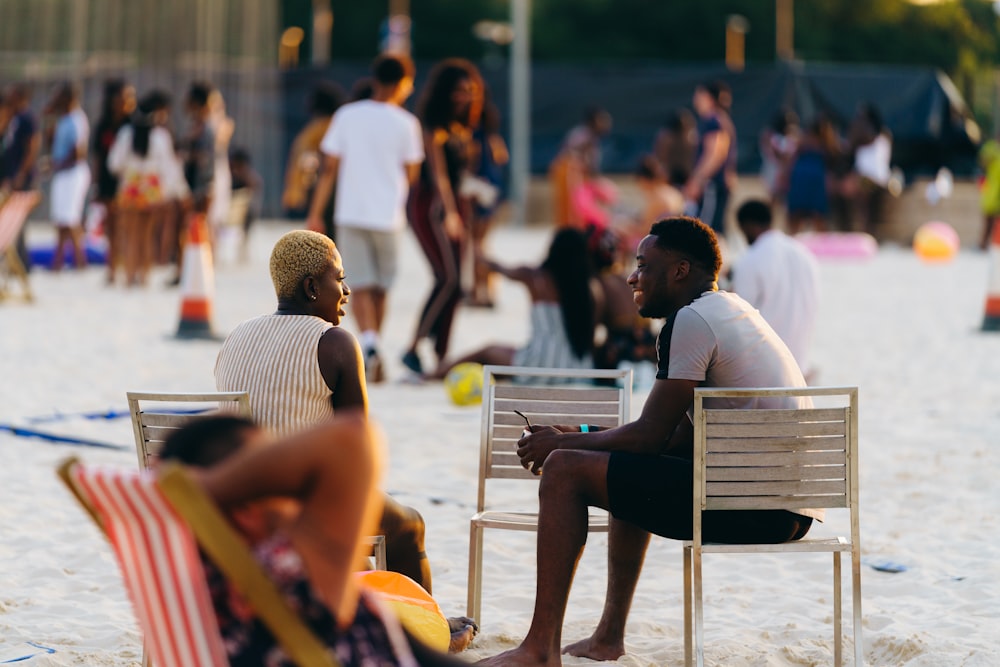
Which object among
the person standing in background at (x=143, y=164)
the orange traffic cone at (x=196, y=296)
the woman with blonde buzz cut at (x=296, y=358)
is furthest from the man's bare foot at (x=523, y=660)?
the person standing in background at (x=143, y=164)

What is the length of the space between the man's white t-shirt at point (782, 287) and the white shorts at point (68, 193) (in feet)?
29.5

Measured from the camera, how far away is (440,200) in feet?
29.3

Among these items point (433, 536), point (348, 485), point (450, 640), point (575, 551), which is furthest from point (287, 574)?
point (433, 536)

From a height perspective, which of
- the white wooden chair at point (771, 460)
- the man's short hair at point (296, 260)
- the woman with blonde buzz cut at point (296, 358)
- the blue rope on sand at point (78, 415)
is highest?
the man's short hair at point (296, 260)

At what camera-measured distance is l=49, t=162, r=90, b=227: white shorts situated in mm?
14398

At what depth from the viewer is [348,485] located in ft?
7.37

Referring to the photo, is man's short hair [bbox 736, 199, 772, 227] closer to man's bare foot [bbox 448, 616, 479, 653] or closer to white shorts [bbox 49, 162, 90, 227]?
man's bare foot [bbox 448, 616, 479, 653]

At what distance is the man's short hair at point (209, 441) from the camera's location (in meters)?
2.33

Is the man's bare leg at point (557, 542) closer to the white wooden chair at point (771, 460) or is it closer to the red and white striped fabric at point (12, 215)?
the white wooden chair at point (771, 460)

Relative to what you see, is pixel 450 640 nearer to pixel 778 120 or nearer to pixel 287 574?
pixel 287 574

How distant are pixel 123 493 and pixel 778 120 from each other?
1947cm

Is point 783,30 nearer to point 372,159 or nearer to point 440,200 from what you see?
point 440,200

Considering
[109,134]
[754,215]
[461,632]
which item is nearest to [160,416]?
[461,632]

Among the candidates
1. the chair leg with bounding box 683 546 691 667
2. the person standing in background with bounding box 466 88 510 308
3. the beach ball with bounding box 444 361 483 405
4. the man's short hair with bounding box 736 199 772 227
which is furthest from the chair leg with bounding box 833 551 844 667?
the person standing in background with bounding box 466 88 510 308
